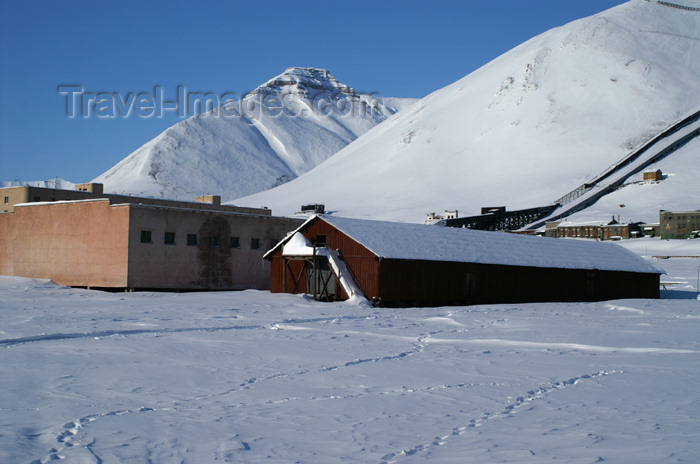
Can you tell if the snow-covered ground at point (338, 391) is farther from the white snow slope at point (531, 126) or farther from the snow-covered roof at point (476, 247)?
the white snow slope at point (531, 126)

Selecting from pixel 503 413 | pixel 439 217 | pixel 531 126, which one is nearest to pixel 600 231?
pixel 439 217

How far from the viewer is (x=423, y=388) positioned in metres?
12.3

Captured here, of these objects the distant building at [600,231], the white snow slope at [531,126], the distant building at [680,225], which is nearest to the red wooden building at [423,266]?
the distant building at [680,225]

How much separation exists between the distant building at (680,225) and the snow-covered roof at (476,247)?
32.6m

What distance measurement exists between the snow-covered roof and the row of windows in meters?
5.13

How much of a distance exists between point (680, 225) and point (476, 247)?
47.2 m

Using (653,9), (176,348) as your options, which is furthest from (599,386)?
(653,9)

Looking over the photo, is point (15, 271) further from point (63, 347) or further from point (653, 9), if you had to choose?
point (653, 9)

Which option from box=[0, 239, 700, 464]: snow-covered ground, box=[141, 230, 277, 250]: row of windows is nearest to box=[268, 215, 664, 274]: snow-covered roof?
box=[141, 230, 277, 250]: row of windows

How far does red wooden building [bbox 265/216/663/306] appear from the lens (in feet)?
103

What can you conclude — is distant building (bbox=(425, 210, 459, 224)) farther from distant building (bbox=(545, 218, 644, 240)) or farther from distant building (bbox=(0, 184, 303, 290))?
distant building (bbox=(0, 184, 303, 290))

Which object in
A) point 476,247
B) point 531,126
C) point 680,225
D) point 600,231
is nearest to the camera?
point 476,247

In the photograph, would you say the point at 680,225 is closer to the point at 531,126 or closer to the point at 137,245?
the point at 137,245

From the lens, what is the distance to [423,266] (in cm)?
3203
